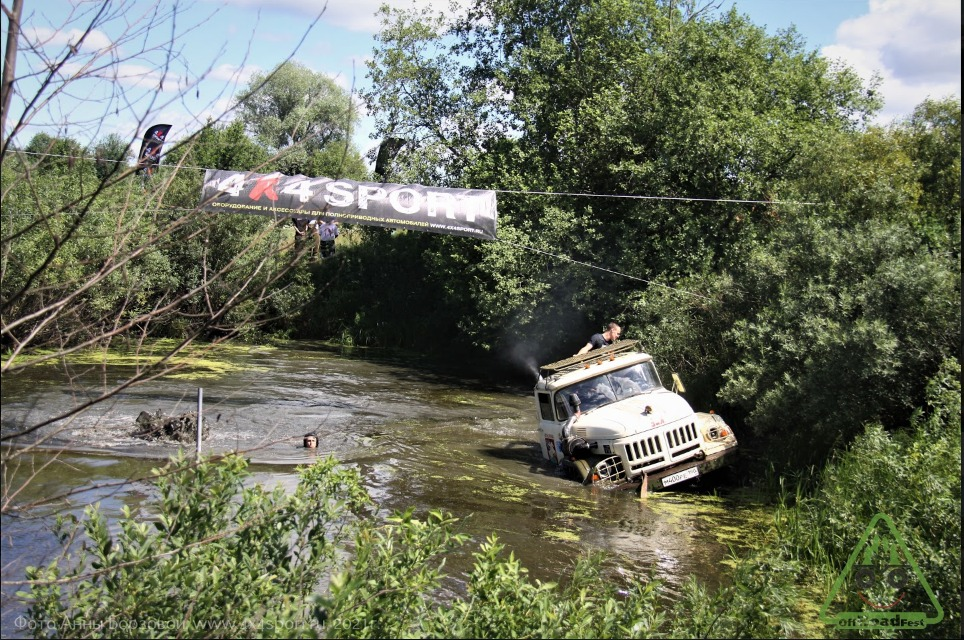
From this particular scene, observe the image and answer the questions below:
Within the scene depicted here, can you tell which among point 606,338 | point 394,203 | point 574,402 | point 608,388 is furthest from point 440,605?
point 394,203

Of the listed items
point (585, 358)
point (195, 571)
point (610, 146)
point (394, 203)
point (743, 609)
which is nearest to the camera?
point (195, 571)

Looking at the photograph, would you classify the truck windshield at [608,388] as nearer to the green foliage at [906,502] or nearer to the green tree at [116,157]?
the green foliage at [906,502]

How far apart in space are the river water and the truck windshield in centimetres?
129

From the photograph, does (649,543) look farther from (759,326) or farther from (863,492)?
(759,326)

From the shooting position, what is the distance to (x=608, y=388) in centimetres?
1351

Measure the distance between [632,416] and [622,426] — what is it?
27 cm

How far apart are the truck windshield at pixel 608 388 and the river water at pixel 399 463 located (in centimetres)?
129

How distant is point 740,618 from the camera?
5.64m

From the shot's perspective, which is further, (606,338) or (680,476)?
(606,338)

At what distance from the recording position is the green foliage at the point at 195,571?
4668mm

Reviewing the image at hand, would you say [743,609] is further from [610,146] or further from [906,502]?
[610,146]

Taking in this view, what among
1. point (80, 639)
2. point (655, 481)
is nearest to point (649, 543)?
point (655, 481)

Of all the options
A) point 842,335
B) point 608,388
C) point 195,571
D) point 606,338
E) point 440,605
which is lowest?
point 440,605

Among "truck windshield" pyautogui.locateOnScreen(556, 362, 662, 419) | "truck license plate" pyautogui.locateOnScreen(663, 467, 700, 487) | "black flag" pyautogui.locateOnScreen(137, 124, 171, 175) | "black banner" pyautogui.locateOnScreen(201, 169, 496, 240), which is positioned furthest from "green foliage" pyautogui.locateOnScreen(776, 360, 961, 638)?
"black banner" pyautogui.locateOnScreen(201, 169, 496, 240)
